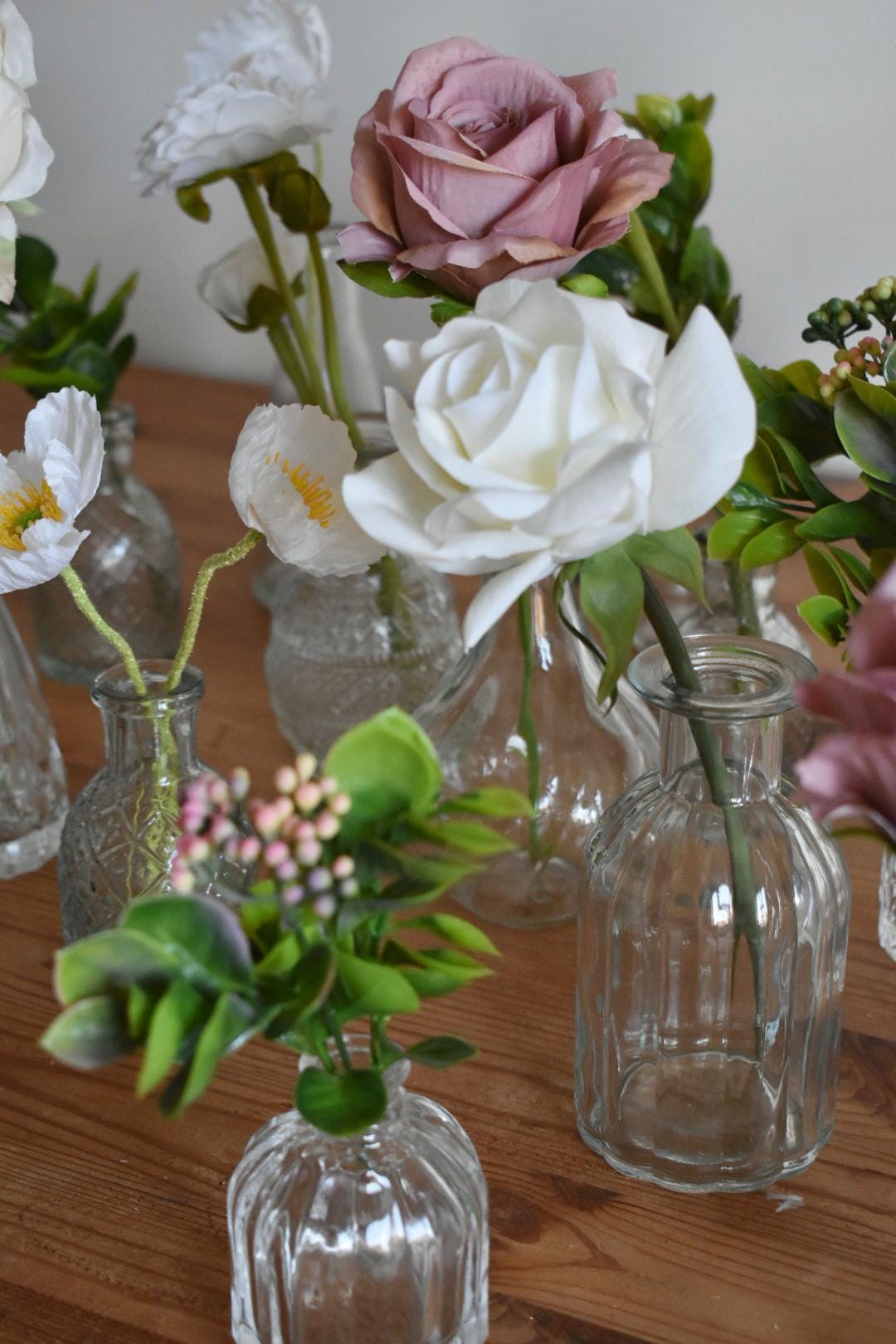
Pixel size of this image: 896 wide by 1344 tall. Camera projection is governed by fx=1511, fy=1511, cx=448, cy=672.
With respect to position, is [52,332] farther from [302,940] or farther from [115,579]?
[302,940]

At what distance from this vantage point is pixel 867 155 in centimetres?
101

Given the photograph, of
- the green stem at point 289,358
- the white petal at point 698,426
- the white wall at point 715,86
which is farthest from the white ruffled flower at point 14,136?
the white wall at point 715,86

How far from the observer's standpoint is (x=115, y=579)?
88cm

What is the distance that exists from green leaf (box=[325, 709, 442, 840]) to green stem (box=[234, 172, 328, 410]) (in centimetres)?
40

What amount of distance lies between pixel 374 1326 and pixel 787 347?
2.70 ft

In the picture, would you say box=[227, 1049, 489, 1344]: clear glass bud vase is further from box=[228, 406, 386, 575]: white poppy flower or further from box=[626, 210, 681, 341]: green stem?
box=[626, 210, 681, 341]: green stem

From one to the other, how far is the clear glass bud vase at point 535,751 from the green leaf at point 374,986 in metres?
0.27

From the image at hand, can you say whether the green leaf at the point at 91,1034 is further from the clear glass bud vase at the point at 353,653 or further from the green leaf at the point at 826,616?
the clear glass bud vase at the point at 353,653

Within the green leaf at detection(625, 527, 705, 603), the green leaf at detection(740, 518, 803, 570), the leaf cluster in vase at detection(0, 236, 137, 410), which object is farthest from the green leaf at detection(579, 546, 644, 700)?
the leaf cluster in vase at detection(0, 236, 137, 410)

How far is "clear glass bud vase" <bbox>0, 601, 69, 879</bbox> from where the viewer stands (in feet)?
2.33

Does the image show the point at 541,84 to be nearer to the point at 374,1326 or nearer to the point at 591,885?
the point at 591,885

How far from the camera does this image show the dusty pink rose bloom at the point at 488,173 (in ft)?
1.52

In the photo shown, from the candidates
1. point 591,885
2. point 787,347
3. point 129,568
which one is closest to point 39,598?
point 129,568

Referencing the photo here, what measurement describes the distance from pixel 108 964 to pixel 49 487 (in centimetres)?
22
